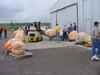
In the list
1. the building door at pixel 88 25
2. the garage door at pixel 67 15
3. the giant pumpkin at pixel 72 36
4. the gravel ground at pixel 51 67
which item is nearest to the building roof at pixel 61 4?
the garage door at pixel 67 15

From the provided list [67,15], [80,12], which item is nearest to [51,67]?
[80,12]

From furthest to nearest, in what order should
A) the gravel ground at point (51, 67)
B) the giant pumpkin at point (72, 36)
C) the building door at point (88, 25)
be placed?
the building door at point (88, 25) → the giant pumpkin at point (72, 36) → the gravel ground at point (51, 67)

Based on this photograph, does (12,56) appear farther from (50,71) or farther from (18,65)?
(50,71)

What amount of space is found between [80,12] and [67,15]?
18.3 ft

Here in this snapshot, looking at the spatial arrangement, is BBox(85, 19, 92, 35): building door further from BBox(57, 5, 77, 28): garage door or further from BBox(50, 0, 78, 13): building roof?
BBox(50, 0, 78, 13): building roof

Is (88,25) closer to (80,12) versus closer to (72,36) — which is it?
(80,12)

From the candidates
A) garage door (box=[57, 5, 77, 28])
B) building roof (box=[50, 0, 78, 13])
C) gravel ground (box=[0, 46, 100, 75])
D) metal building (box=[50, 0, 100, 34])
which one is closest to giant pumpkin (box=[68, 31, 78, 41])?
metal building (box=[50, 0, 100, 34])

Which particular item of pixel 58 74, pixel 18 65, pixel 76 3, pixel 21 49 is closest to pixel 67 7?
pixel 76 3

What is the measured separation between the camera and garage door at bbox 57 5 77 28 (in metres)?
35.0

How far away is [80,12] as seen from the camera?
1287 inches

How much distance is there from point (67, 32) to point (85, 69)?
17645 mm

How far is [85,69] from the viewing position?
489 inches

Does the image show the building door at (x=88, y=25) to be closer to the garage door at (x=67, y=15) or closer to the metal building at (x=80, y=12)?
the metal building at (x=80, y=12)

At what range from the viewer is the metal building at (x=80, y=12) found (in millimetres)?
28953
